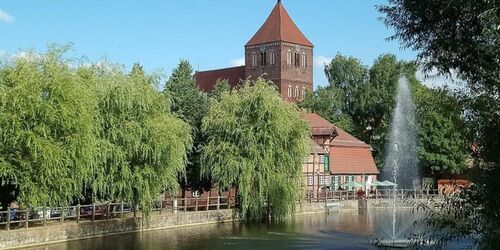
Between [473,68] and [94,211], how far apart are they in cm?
2119

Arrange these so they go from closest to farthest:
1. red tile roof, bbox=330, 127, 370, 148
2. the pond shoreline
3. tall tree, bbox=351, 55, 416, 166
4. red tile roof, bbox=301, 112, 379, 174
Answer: the pond shoreline → red tile roof, bbox=301, 112, 379, 174 → red tile roof, bbox=330, 127, 370, 148 → tall tree, bbox=351, 55, 416, 166

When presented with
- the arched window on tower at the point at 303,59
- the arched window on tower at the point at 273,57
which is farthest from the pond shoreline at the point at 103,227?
the arched window on tower at the point at 303,59

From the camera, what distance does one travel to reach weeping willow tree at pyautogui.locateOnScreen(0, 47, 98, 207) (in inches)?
861

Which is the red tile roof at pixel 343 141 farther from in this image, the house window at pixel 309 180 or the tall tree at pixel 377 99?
the tall tree at pixel 377 99

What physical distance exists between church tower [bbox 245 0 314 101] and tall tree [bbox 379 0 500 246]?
70.0 m

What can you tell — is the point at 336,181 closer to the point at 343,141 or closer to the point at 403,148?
the point at 343,141

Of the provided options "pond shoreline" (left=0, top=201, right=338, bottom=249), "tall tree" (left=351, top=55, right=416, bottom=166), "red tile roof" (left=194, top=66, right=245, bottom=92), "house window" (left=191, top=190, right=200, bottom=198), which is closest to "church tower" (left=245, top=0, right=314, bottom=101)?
"red tile roof" (left=194, top=66, right=245, bottom=92)

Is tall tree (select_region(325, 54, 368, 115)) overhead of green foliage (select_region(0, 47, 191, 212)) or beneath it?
overhead

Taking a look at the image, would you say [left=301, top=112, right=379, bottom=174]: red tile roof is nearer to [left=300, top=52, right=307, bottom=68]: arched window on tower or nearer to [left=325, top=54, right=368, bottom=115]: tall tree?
[left=325, top=54, right=368, bottom=115]: tall tree

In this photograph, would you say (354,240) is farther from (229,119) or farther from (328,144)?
(328,144)

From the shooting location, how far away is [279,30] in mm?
81875

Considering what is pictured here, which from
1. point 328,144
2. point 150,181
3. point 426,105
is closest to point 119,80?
point 150,181

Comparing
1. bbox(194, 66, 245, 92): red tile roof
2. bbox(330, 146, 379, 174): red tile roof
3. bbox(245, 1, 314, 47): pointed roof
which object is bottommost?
Answer: bbox(330, 146, 379, 174): red tile roof

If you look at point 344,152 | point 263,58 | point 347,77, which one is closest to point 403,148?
point 344,152
